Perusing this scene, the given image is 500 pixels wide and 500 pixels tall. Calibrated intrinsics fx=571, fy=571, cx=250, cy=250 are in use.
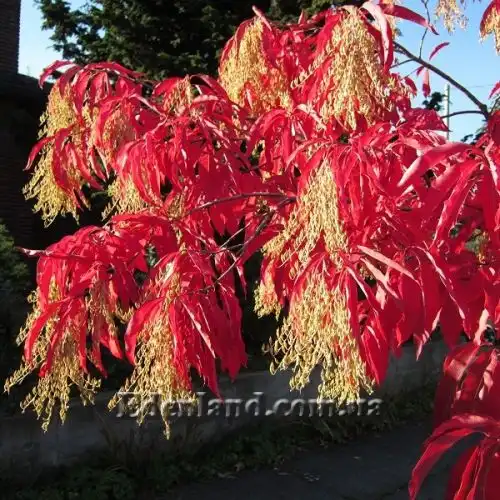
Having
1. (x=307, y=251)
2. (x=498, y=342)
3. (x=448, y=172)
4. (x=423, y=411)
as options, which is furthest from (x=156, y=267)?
(x=423, y=411)

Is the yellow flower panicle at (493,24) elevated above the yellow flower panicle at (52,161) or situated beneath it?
elevated above

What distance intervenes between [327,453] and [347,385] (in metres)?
3.40

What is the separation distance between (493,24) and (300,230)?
38.6 inches

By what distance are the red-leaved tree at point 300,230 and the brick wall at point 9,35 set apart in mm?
5443

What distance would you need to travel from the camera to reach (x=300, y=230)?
1347 mm

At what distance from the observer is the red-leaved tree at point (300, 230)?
1065mm

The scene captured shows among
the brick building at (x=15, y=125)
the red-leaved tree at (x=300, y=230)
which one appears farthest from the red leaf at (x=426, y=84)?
the brick building at (x=15, y=125)

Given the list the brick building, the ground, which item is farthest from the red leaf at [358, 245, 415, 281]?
the brick building

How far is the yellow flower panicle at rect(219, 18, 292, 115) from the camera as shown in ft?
6.17

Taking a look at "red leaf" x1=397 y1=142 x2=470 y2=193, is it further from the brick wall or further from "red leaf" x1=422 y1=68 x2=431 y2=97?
the brick wall

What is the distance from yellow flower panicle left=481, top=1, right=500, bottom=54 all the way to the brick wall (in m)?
6.15

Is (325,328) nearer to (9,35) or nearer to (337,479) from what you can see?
(337,479)

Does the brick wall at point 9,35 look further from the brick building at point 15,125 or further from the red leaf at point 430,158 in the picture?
the red leaf at point 430,158

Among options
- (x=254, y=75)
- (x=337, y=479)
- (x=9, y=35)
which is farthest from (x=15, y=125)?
(x=254, y=75)
